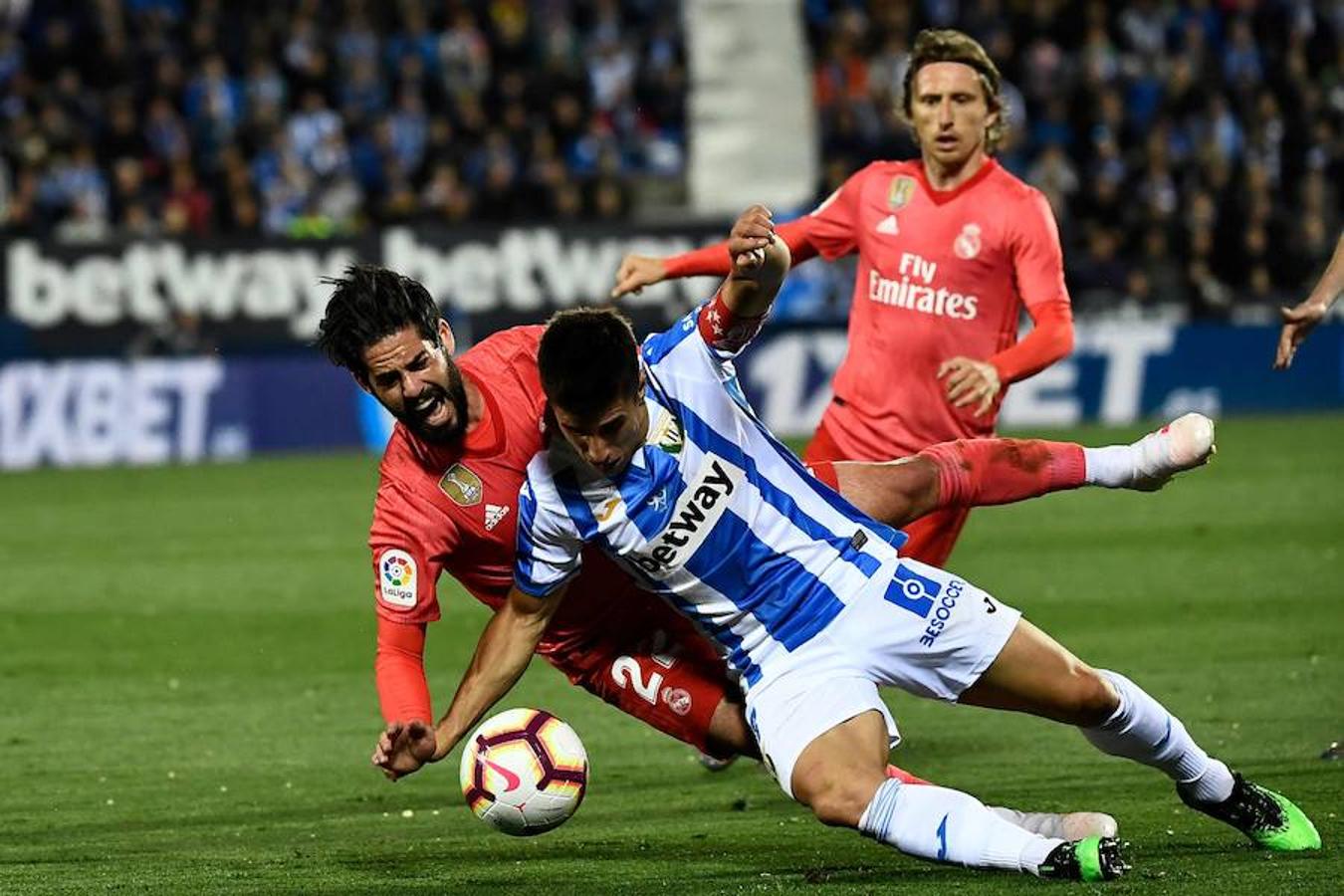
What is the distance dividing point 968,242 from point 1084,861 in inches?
119

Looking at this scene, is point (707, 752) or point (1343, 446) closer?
point (707, 752)

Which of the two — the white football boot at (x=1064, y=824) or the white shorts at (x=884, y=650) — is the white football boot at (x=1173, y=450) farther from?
the white football boot at (x=1064, y=824)

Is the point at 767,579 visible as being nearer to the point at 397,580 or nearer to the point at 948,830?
the point at 948,830

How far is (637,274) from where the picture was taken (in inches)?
276

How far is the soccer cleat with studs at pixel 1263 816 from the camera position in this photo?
238 inches

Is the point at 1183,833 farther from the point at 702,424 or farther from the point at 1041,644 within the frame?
the point at 702,424

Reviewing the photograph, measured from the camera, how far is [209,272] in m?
20.2

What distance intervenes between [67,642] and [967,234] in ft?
17.5

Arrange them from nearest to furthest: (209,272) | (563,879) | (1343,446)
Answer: (563,879)
(1343,446)
(209,272)

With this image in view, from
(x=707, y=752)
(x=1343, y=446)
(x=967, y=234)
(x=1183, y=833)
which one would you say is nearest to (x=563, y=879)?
(x=707, y=752)

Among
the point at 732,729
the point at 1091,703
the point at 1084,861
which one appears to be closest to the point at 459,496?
the point at 732,729

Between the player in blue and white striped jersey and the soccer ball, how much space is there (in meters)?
0.11

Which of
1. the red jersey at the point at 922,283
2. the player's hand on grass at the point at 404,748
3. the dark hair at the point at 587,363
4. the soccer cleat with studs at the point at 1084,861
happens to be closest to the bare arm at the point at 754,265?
the dark hair at the point at 587,363

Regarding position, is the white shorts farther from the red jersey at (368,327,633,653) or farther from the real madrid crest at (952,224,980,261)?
the real madrid crest at (952,224,980,261)
